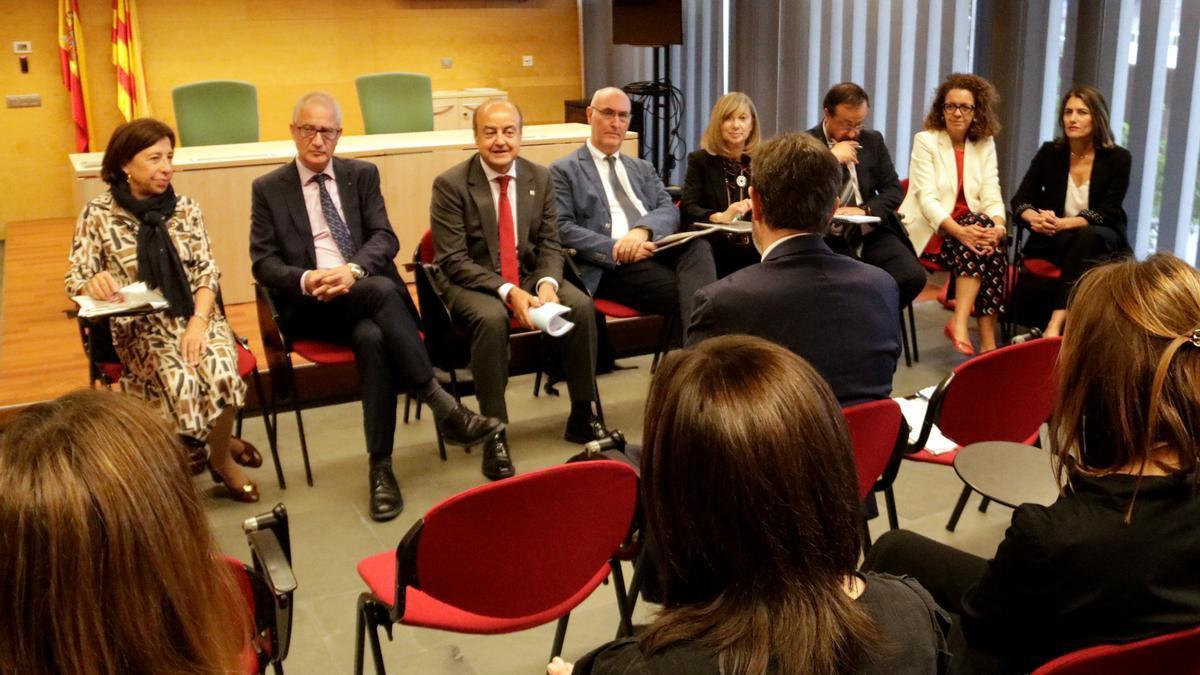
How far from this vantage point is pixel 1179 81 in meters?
4.78

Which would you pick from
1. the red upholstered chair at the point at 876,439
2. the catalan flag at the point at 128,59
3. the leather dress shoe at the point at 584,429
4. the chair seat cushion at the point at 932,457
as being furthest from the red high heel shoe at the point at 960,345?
the catalan flag at the point at 128,59

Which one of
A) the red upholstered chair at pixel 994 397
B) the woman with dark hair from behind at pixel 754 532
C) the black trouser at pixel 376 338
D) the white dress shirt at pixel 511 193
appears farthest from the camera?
the white dress shirt at pixel 511 193

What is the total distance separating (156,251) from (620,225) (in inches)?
76.3

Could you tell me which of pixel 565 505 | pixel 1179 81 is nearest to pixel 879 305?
pixel 565 505

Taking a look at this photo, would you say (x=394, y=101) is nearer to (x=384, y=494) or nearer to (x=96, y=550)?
(x=384, y=494)

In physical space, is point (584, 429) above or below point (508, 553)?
below

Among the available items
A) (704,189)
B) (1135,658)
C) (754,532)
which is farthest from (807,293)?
(704,189)

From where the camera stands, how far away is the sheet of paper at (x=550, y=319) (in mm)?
3904

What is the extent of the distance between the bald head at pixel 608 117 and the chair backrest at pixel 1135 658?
11.6 ft

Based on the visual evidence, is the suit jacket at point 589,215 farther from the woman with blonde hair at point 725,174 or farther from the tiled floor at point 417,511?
the tiled floor at point 417,511

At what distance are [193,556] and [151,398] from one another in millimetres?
2722

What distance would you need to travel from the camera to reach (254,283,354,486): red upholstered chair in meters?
3.79

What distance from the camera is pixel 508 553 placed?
207 centimetres

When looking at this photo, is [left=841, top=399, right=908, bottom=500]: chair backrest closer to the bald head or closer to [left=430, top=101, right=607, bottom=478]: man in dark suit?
[left=430, top=101, right=607, bottom=478]: man in dark suit
